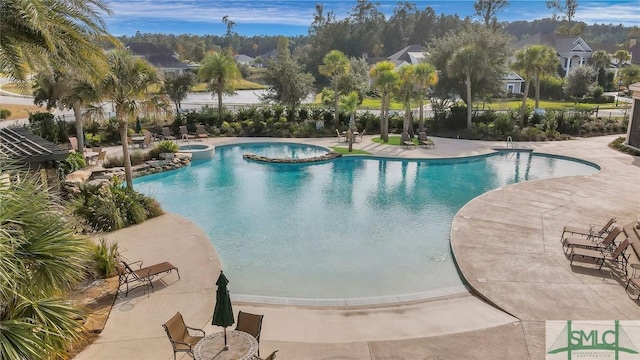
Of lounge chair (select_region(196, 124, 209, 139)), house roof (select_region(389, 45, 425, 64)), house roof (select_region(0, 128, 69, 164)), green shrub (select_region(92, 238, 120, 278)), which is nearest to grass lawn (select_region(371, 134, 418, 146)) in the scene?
lounge chair (select_region(196, 124, 209, 139))

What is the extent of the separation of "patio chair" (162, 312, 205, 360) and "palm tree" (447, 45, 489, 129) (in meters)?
25.2

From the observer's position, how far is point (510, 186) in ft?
58.0

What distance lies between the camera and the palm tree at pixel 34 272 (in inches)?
189

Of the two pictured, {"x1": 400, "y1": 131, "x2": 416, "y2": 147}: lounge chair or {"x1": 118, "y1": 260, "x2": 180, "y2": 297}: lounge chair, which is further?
{"x1": 400, "y1": 131, "x2": 416, "y2": 147}: lounge chair

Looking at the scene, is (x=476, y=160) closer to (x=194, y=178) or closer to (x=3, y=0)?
(x=194, y=178)

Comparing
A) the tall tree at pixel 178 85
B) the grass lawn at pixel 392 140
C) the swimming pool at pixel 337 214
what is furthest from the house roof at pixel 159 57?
the grass lawn at pixel 392 140

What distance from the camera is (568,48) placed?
66.1 m

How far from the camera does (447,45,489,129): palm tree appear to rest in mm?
28125

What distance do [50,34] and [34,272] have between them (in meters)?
4.78

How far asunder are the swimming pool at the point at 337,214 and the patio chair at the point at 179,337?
2256 mm

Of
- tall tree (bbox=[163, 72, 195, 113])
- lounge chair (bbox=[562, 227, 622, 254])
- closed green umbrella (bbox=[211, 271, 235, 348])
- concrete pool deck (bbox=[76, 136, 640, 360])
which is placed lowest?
concrete pool deck (bbox=[76, 136, 640, 360])

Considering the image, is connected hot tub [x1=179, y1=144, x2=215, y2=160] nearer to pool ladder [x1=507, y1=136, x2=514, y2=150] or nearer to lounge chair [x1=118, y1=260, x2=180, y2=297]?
lounge chair [x1=118, y1=260, x2=180, y2=297]

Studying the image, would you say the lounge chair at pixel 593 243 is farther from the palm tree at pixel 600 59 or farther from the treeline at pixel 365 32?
the palm tree at pixel 600 59

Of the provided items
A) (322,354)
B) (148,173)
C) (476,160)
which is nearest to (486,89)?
(476,160)
